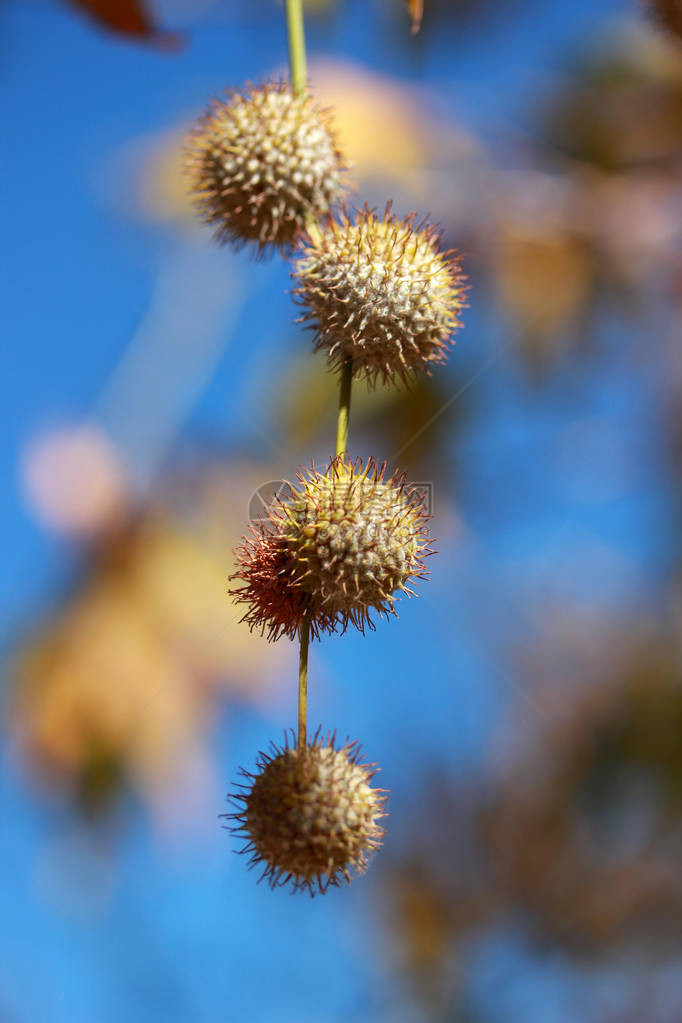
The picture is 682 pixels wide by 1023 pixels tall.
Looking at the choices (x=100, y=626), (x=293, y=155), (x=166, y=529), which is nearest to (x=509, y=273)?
(x=166, y=529)

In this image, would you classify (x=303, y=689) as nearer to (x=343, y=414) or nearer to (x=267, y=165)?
(x=343, y=414)

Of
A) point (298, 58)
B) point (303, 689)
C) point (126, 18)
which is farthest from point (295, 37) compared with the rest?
point (303, 689)

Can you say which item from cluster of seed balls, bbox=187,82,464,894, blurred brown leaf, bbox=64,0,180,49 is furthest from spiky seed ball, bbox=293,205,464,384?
blurred brown leaf, bbox=64,0,180,49

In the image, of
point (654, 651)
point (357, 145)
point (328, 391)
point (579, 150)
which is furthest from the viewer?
point (654, 651)

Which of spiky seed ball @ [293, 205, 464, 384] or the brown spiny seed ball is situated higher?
spiky seed ball @ [293, 205, 464, 384]

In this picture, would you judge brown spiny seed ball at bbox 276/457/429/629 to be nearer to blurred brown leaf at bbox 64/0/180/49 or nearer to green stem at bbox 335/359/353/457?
green stem at bbox 335/359/353/457

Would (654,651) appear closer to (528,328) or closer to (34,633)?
(528,328)

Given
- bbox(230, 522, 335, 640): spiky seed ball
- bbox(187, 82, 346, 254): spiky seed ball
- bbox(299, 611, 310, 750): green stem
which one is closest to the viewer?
bbox(299, 611, 310, 750): green stem
